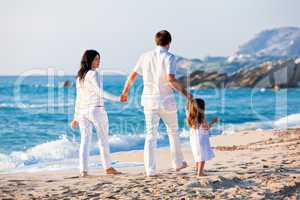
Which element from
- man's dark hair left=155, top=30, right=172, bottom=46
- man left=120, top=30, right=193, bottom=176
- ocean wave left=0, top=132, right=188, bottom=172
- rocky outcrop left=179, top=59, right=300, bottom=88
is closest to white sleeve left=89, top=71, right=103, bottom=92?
man left=120, top=30, right=193, bottom=176

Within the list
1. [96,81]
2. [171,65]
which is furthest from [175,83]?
[96,81]

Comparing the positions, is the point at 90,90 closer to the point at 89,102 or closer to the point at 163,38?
the point at 89,102

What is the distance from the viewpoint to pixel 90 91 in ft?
21.4

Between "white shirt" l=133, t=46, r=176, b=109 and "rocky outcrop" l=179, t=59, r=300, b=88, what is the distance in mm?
42994

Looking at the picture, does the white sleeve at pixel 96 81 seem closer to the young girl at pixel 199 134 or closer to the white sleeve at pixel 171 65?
the white sleeve at pixel 171 65

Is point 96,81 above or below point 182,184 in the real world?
above

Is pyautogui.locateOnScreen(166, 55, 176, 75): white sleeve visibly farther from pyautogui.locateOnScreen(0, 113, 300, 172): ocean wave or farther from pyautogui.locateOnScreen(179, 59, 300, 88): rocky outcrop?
pyautogui.locateOnScreen(179, 59, 300, 88): rocky outcrop

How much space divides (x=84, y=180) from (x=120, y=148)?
5.94m

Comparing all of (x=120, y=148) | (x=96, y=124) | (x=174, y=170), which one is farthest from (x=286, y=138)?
(x=96, y=124)

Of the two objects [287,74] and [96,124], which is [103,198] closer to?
[96,124]

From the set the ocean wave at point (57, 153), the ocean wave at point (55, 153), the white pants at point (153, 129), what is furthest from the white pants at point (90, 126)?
the ocean wave at point (55, 153)

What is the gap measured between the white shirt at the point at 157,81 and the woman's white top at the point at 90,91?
576mm

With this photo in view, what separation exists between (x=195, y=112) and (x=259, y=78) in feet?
156

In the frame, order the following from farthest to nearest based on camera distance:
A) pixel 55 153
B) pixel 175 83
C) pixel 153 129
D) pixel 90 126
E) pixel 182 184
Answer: pixel 55 153
pixel 90 126
pixel 153 129
pixel 175 83
pixel 182 184
